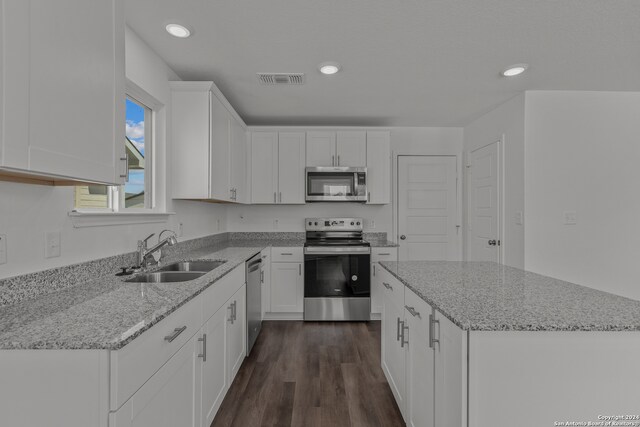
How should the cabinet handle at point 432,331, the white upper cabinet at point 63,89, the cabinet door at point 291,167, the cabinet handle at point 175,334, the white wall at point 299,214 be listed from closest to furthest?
the white upper cabinet at point 63,89 → the cabinet handle at point 175,334 → the cabinet handle at point 432,331 → the cabinet door at point 291,167 → the white wall at point 299,214

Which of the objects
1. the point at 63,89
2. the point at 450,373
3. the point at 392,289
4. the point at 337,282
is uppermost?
the point at 63,89

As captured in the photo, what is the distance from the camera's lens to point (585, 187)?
3070mm

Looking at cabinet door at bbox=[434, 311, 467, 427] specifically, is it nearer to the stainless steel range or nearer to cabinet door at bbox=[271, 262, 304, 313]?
the stainless steel range

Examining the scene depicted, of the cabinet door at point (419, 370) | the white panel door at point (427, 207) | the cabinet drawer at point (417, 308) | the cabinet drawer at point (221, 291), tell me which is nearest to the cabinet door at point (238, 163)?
the cabinet drawer at point (221, 291)

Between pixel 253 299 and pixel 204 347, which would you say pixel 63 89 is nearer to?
pixel 204 347

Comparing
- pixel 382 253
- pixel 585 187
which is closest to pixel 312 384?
pixel 382 253

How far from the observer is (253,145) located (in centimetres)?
388

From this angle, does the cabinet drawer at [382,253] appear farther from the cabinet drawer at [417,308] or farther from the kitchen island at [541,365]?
the kitchen island at [541,365]

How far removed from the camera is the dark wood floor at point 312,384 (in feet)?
6.31

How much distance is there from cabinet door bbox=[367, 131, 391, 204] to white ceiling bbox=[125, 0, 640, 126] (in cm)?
60

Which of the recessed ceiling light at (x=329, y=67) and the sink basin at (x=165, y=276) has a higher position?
the recessed ceiling light at (x=329, y=67)

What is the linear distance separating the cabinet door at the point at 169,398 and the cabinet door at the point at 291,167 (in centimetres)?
252

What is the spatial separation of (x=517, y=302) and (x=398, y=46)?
1809 millimetres

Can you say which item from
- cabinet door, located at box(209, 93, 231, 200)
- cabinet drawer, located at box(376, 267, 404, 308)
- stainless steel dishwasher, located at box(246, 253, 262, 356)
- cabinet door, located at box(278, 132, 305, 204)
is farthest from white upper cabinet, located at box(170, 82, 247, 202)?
cabinet drawer, located at box(376, 267, 404, 308)
